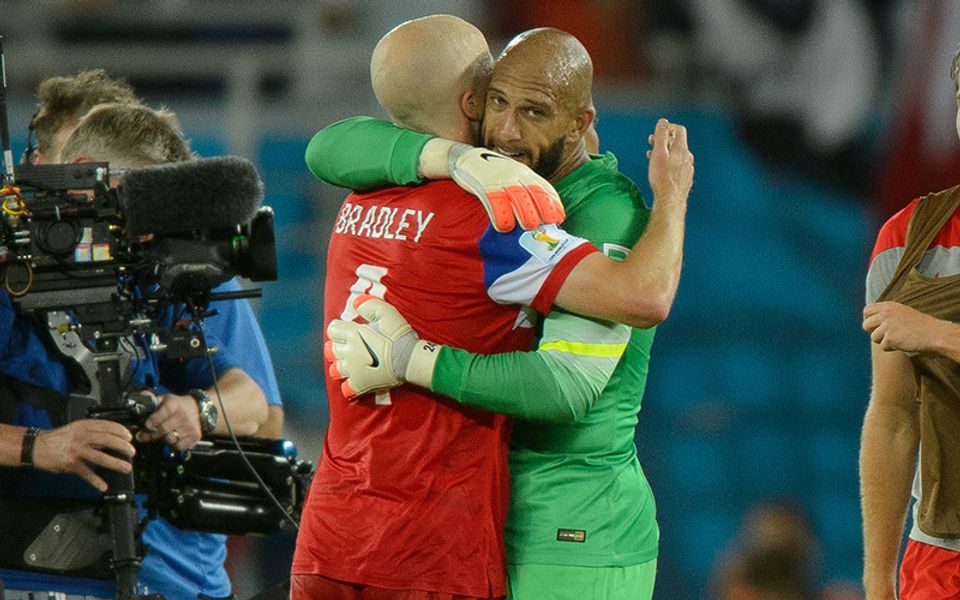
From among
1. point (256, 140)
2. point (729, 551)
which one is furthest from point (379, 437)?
point (729, 551)

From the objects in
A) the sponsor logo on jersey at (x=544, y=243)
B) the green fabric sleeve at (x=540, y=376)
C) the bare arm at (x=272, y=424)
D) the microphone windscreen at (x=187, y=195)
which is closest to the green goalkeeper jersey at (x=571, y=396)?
the green fabric sleeve at (x=540, y=376)

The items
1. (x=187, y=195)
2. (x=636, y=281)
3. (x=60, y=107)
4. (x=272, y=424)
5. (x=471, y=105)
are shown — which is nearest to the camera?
(x=636, y=281)

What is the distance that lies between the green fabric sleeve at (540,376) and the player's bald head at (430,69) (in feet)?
1.33

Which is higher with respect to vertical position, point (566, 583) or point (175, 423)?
point (175, 423)

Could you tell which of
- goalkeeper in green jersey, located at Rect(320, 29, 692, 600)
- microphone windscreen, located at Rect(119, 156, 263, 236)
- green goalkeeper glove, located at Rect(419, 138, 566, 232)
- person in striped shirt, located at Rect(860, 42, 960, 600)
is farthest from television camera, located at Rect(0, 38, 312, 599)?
person in striped shirt, located at Rect(860, 42, 960, 600)

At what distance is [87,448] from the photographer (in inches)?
109

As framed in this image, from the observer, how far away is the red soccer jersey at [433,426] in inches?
95.7

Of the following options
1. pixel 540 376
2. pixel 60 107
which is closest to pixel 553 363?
pixel 540 376

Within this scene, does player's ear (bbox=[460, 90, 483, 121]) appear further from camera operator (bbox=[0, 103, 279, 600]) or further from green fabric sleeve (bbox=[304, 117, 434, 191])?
camera operator (bbox=[0, 103, 279, 600])

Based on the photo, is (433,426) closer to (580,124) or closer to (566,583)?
(566,583)

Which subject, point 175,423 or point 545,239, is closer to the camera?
point 545,239

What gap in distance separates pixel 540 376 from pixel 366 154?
0.47m

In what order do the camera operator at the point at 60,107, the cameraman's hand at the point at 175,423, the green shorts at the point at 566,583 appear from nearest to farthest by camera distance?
the green shorts at the point at 566,583 < the cameraman's hand at the point at 175,423 < the camera operator at the point at 60,107

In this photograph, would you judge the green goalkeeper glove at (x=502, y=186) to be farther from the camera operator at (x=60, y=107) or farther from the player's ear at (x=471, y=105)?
the camera operator at (x=60, y=107)
